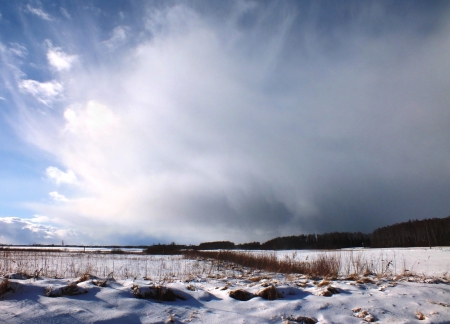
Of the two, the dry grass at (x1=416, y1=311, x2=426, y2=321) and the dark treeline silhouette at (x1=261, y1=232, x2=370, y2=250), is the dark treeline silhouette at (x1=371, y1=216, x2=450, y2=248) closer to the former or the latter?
the dark treeline silhouette at (x1=261, y1=232, x2=370, y2=250)

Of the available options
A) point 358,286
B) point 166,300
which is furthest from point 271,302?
point 358,286

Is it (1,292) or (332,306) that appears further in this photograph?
(332,306)

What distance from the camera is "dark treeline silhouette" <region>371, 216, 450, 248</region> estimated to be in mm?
91562

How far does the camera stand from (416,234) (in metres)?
99.9

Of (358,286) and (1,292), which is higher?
(1,292)

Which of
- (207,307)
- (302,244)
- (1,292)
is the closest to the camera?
(1,292)

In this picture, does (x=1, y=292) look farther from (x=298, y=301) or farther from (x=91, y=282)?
(x=298, y=301)

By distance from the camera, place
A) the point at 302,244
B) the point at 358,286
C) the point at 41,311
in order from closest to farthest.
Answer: the point at 41,311 < the point at 358,286 < the point at 302,244

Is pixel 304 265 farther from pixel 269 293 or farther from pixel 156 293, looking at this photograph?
pixel 156 293

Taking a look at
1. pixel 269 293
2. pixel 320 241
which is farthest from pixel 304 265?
pixel 320 241

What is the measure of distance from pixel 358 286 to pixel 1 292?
345 inches

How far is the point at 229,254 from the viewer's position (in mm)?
27703

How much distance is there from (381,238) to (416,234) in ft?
60.5

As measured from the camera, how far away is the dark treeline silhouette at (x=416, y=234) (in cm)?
9156
